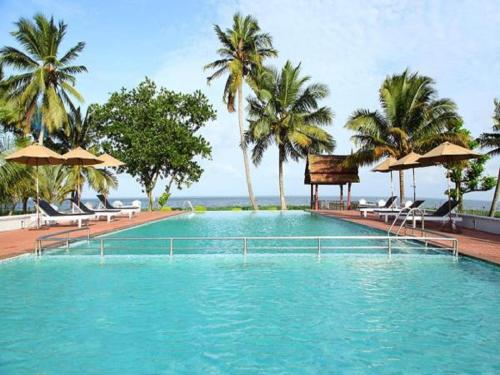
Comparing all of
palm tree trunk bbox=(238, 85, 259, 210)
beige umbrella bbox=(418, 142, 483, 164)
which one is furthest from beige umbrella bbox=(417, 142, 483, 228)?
palm tree trunk bbox=(238, 85, 259, 210)

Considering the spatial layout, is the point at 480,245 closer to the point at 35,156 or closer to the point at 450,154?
the point at 450,154

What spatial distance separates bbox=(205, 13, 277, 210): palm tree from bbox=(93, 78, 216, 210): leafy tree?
3.16m

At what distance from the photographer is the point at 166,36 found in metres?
18.5

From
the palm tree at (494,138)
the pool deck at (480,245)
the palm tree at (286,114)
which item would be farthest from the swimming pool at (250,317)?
the palm tree at (286,114)

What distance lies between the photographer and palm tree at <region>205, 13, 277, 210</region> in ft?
92.9

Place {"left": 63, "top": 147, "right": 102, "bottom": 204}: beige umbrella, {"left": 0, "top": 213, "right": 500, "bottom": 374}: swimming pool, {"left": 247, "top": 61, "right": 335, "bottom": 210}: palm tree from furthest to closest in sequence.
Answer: {"left": 247, "top": 61, "right": 335, "bottom": 210}: palm tree
{"left": 63, "top": 147, "right": 102, "bottom": 204}: beige umbrella
{"left": 0, "top": 213, "right": 500, "bottom": 374}: swimming pool

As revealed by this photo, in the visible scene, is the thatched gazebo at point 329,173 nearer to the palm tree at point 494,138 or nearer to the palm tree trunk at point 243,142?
the palm tree trunk at point 243,142

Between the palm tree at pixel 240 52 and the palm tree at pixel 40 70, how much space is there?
9375 mm

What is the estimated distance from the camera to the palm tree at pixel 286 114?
2880cm

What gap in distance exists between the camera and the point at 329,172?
1153 inches

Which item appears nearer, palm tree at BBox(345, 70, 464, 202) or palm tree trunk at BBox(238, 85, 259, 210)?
palm tree at BBox(345, 70, 464, 202)

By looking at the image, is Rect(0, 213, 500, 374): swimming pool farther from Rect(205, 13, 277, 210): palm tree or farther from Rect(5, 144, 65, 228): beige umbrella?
Rect(205, 13, 277, 210): palm tree

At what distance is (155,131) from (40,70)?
362 inches

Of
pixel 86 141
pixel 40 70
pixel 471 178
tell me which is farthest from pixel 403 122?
pixel 86 141
